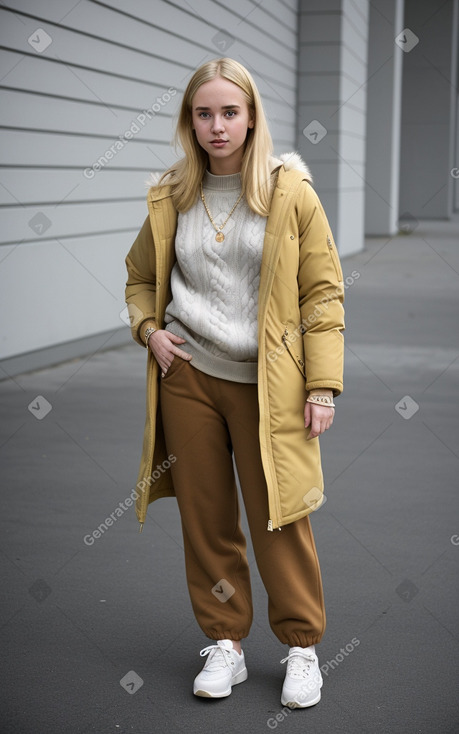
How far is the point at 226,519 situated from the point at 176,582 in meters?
1.00

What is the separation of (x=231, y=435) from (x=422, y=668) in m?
1.06

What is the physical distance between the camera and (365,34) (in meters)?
20.5

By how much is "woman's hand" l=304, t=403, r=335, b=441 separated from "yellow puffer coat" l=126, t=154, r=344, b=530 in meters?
0.03

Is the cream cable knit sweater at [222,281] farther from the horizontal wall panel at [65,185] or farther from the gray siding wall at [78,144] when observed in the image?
the horizontal wall panel at [65,185]

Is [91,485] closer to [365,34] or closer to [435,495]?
[435,495]

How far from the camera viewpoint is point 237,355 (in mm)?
2775

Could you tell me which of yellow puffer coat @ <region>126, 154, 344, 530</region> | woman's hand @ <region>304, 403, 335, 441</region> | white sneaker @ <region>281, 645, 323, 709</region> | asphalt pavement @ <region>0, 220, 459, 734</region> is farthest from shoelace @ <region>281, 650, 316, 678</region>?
woman's hand @ <region>304, 403, 335, 441</region>

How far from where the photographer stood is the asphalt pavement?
288 cm

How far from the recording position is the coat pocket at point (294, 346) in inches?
108

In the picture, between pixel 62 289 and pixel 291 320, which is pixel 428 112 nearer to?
pixel 62 289

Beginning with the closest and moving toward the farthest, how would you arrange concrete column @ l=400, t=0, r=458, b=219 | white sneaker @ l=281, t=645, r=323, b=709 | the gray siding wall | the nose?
the nose < white sneaker @ l=281, t=645, r=323, b=709 < the gray siding wall < concrete column @ l=400, t=0, r=458, b=219

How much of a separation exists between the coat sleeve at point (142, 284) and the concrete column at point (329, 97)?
593 inches

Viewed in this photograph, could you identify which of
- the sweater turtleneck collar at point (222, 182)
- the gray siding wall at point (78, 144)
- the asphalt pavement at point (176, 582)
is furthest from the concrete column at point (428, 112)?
the sweater turtleneck collar at point (222, 182)

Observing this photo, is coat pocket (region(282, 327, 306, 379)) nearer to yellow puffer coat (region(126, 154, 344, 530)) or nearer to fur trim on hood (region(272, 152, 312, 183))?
yellow puffer coat (region(126, 154, 344, 530))
